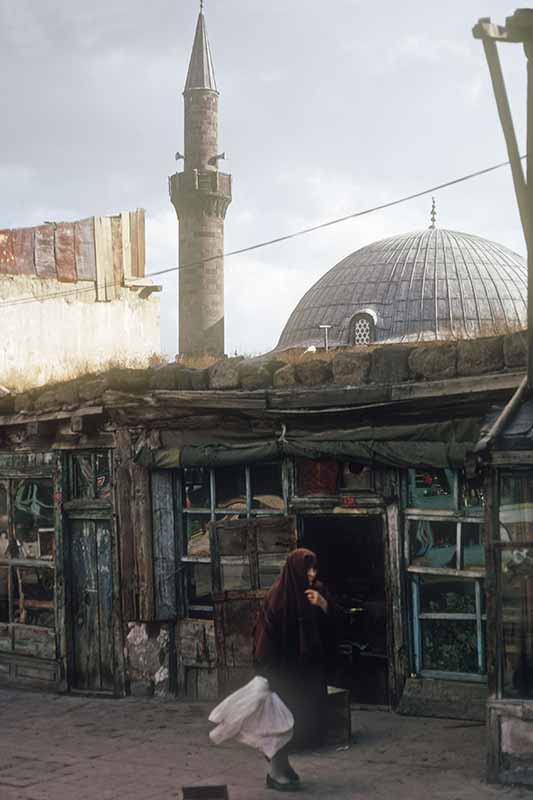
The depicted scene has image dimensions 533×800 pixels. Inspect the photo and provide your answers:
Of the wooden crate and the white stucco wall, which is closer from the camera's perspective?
the wooden crate

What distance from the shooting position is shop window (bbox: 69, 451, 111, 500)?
11242 millimetres

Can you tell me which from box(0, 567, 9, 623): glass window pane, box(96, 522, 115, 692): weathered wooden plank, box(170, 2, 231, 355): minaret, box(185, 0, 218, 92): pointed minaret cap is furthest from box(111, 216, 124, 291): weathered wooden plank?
box(185, 0, 218, 92): pointed minaret cap

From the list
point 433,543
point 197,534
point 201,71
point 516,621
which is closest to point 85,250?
point 197,534

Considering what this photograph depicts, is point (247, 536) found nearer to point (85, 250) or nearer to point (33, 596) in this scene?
point (33, 596)

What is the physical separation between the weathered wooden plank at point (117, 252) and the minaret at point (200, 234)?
18667mm

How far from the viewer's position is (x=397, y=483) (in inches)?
370

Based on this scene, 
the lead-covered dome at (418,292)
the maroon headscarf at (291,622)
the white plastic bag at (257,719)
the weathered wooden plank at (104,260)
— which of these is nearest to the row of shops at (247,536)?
the maroon headscarf at (291,622)

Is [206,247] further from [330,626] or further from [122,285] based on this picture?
[330,626]

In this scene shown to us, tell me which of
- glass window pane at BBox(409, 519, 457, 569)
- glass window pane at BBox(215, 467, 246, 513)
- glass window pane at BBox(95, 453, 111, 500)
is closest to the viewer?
glass window pane at BBox(409, 519, 457, 569)

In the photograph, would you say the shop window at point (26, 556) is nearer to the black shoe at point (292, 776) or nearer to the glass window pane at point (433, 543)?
the glass window pane at point (433, 543)

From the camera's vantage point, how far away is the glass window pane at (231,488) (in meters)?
10.3

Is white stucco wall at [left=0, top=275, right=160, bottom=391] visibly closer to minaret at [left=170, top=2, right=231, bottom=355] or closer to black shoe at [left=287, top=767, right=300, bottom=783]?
black shoe at [left=287, top=767, right=300, bottom=783]

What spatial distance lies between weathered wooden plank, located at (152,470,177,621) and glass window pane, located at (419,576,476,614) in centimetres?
245

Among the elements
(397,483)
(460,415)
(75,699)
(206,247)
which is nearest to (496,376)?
(460,415)
